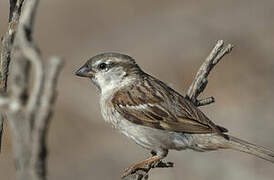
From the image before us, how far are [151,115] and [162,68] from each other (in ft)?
24.6

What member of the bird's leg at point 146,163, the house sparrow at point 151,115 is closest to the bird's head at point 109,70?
the house sparrow at point 151,115

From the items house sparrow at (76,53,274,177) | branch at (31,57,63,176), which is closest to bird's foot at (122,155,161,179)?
house sparrow at (76,53,274,177)

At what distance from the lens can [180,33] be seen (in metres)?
13.4

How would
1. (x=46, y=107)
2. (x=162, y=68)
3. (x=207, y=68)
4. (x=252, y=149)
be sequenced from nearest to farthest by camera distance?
(x=46, y=107) → (x=252, y=149) → (x=207, y=68) → (x=162, y=68)

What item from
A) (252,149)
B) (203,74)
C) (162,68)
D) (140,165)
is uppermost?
(162,68)

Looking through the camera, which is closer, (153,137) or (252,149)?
(252,149)

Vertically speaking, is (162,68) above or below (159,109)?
above

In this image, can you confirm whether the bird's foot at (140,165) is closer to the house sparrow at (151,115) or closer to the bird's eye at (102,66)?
the house sparrow at (151,115)

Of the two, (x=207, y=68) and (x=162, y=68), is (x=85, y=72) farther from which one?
(x=162, y=68)

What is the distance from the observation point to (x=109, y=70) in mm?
4797

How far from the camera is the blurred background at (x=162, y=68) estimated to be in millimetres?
7125

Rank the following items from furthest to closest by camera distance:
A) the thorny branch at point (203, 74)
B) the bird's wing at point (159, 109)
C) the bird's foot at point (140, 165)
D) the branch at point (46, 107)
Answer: the bird's wing at point (159, 109), the bird's foot at point (140, 165), the thorny branch at point (203, 74), the branch at point (46, 107)

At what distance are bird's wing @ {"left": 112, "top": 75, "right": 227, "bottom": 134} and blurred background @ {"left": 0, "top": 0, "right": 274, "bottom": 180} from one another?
7.06ft

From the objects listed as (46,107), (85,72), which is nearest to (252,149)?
(85,72)
